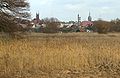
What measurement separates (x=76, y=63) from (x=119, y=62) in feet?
4.86

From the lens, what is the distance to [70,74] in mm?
9305

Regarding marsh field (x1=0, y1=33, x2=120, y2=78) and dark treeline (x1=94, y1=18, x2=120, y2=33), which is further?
dark treeline (x1=94, y1=18, x2=120, y2=33)

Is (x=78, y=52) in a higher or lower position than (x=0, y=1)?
lower

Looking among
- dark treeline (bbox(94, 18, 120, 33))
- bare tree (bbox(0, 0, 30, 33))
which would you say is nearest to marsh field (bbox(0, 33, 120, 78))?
bare tree (bbox(0, 0, 30, 33))

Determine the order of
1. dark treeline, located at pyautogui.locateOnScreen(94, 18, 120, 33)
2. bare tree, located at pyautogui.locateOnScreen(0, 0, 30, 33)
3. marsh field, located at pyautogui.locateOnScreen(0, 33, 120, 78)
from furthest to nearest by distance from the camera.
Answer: dark treeline, located at pyautogui.locateOnScreen(94, 18, 120, 33) < bare tree, located at pyautogui.locateOnScreen(0, 0, 30, 33) < marsh field, located at pyautogui.locateOnScreen(0, 33, 120, 78)

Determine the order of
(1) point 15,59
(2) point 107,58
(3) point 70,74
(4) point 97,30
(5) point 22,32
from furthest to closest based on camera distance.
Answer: (4) point 97,30 → (5) point 22,32 → (2) point 107,58 → (1) point 15,59 → (3) point 70,74

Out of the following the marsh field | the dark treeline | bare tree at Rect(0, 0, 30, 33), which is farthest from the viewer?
the dark treeline

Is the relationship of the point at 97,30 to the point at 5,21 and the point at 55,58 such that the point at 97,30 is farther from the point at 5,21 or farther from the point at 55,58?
the point at 55,58

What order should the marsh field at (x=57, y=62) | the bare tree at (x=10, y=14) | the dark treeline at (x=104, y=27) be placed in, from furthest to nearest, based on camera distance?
the dark treeline at (x=104, y=27) → the bare tree at (x=10, y=14) → the marsh field at (x=57, y=62)

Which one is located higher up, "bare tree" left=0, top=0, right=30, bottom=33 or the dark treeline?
"bare tree" left=0, top=0, right=30, bottom=33

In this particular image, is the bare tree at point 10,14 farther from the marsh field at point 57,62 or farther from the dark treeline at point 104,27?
the dark treeline at point 104,27

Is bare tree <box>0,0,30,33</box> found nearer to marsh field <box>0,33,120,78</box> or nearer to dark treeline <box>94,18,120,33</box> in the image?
marsh field <box>0,33,120,78</box>

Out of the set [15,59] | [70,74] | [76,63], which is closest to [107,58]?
[76,63]

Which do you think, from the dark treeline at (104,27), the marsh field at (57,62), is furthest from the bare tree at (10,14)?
the dark treeline at (104,27)
